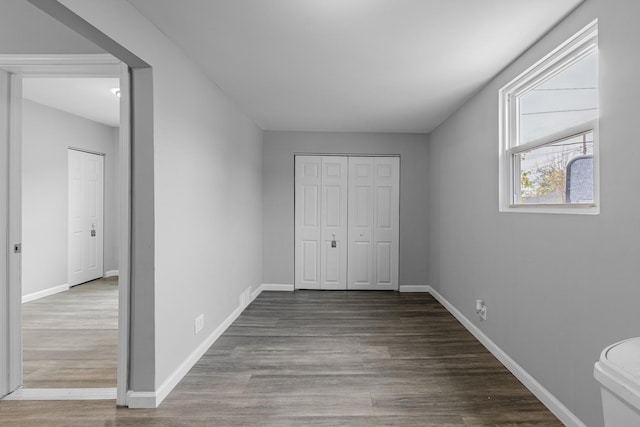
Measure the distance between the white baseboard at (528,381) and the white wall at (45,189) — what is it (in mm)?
5276

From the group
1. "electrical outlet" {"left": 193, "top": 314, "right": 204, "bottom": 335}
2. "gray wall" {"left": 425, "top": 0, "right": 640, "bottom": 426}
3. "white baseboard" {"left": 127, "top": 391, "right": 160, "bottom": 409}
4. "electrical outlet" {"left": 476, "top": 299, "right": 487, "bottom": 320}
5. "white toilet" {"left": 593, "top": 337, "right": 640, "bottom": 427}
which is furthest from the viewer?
"electrical outlet" {"left": 476, "top": 299, "right": 487, "bottom": 320}

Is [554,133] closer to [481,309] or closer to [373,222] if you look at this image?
[481,309]

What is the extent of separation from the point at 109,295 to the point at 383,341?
3.76 meters

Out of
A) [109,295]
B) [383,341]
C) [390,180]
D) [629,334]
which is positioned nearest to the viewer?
[629,334]

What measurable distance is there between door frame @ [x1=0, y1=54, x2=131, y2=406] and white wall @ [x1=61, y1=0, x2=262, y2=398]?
0.13 m

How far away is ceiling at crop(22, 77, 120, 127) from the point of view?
153 inches

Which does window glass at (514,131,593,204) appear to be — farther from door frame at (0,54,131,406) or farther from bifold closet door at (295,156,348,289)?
bifold closet door at (295,156,348,289)

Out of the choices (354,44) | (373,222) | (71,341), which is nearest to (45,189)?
(71,341)

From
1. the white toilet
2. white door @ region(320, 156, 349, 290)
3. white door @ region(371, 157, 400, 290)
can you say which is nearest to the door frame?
the white toilet

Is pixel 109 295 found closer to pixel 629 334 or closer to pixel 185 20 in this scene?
pixel 185 20

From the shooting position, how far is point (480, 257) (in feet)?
10.7

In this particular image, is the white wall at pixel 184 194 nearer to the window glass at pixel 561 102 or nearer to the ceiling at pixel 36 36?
the ceiling at pixel 36 36

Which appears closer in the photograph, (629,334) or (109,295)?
(629,334)

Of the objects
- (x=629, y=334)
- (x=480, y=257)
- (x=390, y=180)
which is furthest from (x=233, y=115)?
(x=629, y=334)
